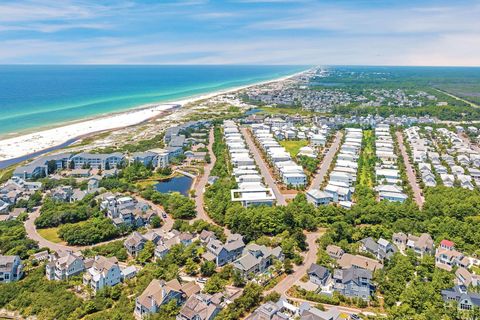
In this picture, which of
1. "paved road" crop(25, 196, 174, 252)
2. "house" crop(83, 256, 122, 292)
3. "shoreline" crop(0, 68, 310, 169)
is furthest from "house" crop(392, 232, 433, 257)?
"shoreline" crop(0, 68, 310, 169)

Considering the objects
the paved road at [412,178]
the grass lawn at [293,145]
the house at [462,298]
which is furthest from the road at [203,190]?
the paved road at [412,178]

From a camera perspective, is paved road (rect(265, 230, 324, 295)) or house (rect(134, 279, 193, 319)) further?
paved road (rect(265, 230, 324, 295))

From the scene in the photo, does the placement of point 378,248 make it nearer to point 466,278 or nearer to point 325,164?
point 466,278

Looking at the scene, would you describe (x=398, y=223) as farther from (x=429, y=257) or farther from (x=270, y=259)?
(x=270, y=259)

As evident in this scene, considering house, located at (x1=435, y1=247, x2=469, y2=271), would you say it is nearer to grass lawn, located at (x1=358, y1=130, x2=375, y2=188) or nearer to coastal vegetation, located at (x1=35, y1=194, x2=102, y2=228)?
grass lawn, located at (x1=358, y1=130, x2=375, y2=188)

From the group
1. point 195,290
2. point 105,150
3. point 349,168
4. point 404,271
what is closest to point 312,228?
point 404,271

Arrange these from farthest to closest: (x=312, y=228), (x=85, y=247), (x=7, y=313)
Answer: (x=312, y=228) < (x=85, y=247) < (x=7, y=313)
